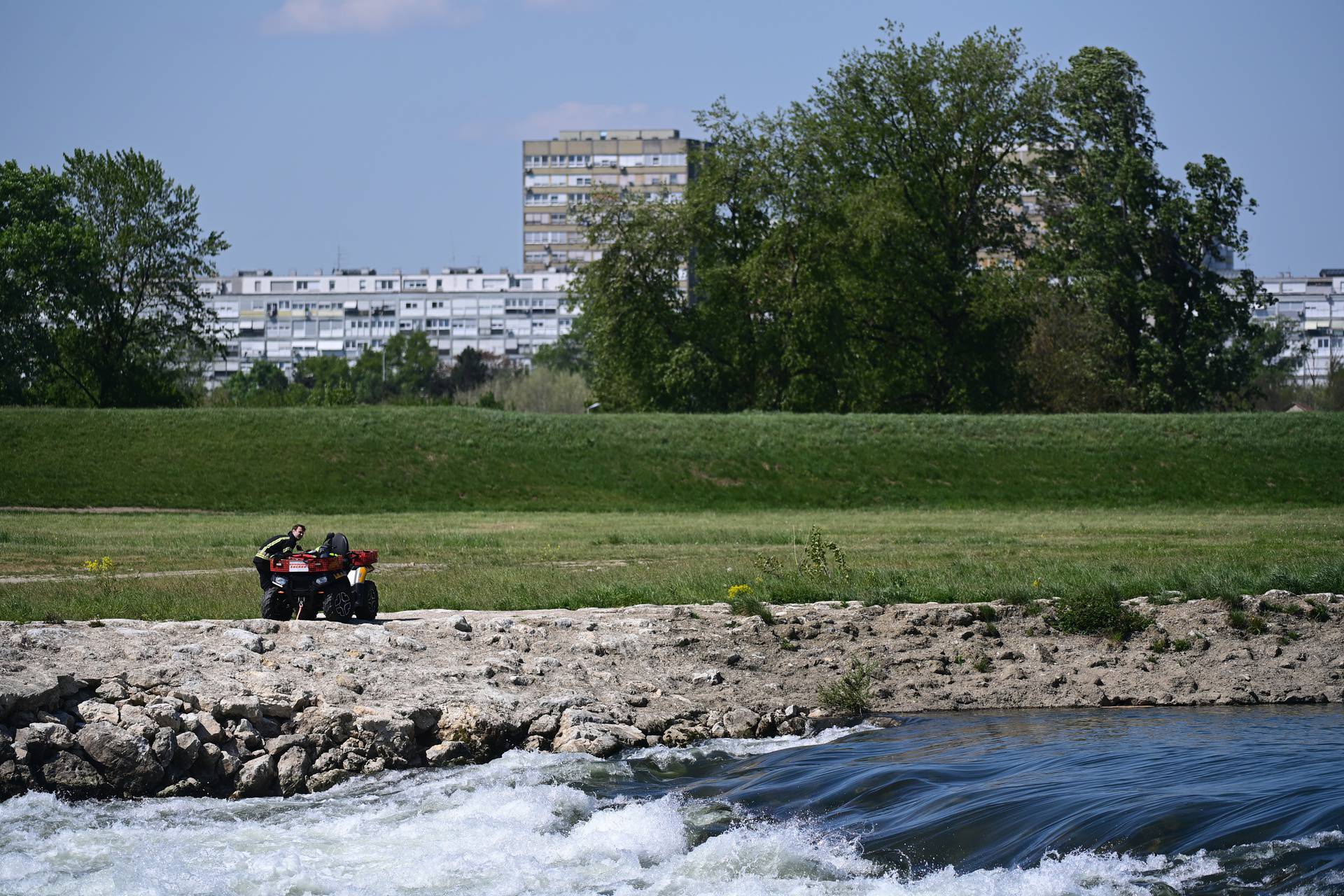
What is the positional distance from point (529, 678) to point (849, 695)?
3.46 metres

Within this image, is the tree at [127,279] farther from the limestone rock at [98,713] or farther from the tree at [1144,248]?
the limestone rock at [98,713]

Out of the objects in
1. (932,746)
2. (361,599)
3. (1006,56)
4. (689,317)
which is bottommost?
(932,746)

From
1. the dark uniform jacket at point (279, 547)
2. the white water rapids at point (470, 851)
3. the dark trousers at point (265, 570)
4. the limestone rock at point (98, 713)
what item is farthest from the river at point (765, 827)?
the dark uniform jacket at point (279, 547)

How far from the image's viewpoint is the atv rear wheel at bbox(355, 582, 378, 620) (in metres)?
16.2

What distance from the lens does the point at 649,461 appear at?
5194cm

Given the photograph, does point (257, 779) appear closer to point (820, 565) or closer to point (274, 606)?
point (274, 606)

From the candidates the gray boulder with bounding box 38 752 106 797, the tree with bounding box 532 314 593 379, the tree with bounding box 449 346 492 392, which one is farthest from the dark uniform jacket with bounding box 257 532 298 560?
the tree with bounding box 532 314 593 379

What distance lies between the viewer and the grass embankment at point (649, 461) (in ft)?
155

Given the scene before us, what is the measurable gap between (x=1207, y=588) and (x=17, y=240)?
205 feet

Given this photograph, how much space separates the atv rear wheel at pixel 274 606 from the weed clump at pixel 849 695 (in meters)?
6.27

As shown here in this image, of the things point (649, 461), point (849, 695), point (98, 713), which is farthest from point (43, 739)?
point (649, 461)

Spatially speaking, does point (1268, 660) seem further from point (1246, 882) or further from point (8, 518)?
point (8, 518)

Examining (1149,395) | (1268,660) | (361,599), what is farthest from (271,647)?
(1149,395)

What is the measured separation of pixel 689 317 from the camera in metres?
65.9
